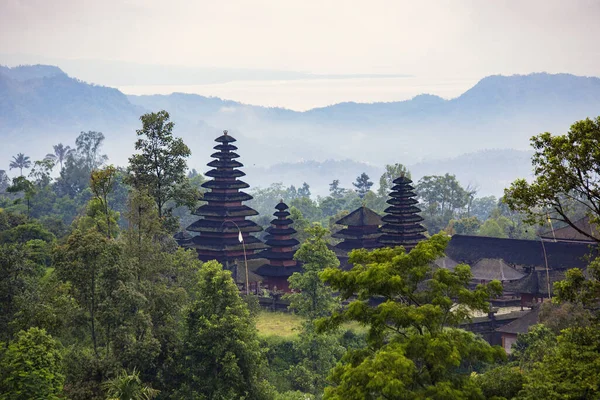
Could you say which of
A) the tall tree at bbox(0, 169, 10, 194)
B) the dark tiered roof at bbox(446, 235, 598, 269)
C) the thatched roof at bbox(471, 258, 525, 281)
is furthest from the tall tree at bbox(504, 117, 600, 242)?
the tall tree at bbox(0, 169, 10, 194)

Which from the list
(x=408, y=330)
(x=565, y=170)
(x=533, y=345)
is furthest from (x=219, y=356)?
(x=565, y=170)

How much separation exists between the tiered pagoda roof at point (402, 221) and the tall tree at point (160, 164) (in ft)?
51.1

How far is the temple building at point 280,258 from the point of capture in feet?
178

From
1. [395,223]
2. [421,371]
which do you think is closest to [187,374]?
[421,371]

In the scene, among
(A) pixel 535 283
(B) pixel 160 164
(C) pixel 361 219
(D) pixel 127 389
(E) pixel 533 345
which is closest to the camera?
(D) pixel 127 389

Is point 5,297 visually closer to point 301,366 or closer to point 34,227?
point 301,366

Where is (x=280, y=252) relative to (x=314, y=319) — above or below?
above

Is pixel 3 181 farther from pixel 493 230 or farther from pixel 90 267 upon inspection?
pixel 90 267

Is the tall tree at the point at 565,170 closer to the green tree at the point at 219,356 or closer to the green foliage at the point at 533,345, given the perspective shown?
the green foliage at the point at 533,345

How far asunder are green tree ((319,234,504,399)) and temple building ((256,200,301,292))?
31345 mm

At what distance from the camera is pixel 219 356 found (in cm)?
3064

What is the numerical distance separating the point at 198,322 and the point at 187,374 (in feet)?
6.72

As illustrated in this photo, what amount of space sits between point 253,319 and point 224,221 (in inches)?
855

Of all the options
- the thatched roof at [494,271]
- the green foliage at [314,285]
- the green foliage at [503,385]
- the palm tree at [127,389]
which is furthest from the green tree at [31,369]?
the thatched roof at [494,271]
